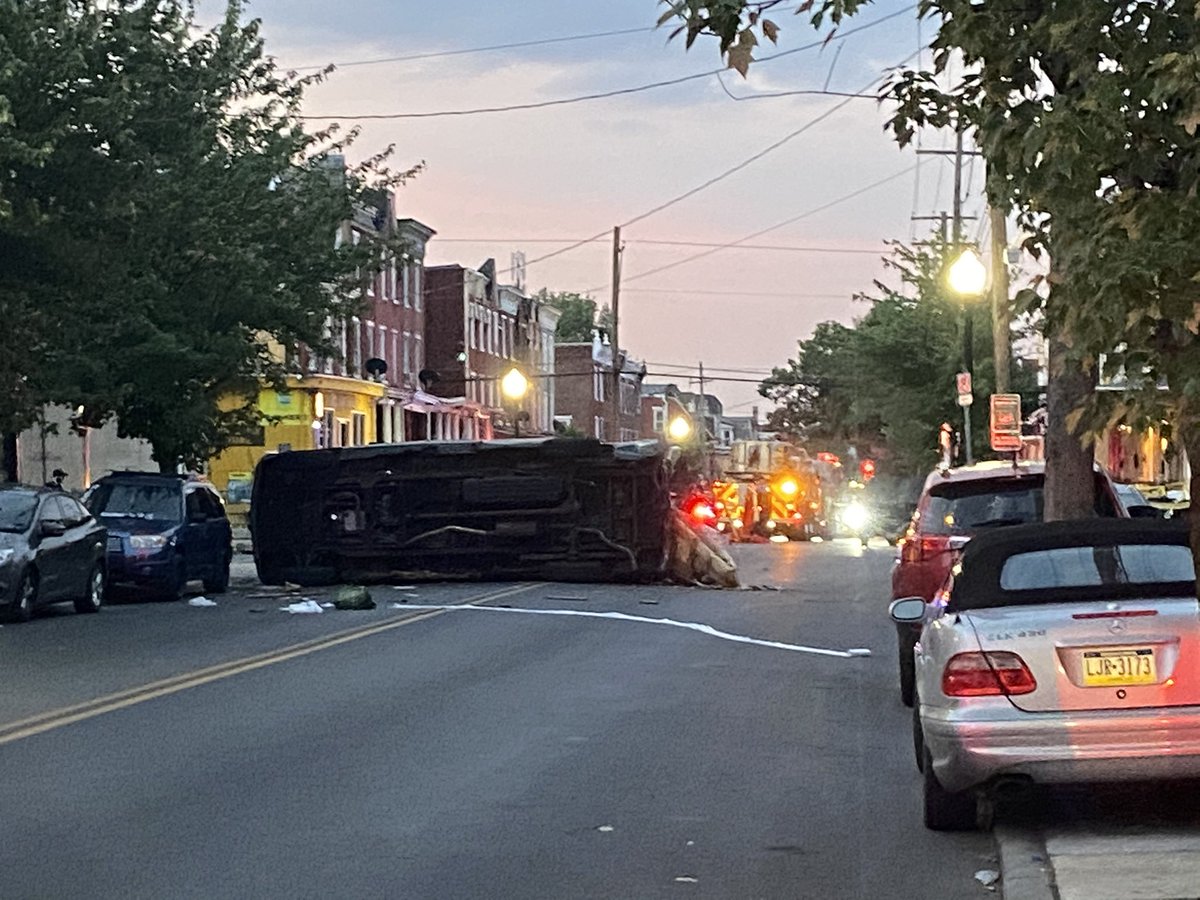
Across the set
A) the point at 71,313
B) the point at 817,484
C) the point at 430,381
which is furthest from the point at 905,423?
the point at 71,313

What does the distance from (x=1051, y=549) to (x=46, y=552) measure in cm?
1535

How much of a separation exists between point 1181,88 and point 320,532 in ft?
77.8

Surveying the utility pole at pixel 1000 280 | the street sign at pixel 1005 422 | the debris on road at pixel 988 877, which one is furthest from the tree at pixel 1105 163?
the utility pole at pixel 1000 280

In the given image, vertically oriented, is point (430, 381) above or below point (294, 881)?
above

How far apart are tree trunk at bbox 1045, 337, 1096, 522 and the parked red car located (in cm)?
31

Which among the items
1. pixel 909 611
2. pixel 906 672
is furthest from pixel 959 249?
pixel 909 611

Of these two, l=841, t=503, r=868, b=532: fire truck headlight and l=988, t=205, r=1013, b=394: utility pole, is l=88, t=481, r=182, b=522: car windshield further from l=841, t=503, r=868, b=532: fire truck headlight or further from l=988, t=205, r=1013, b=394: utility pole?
l=841, t=503, r=868, b=532: fire truck headlight

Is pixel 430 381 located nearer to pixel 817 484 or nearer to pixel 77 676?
pixel 817 484

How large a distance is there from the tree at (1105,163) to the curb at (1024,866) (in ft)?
6.04

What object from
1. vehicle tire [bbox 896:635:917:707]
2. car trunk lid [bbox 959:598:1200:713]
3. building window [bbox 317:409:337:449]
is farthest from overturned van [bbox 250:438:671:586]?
building window [bbox 317:409:337:449]

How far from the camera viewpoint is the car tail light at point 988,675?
29.7 ft

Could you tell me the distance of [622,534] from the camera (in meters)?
29.3

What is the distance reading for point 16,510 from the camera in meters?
22.8

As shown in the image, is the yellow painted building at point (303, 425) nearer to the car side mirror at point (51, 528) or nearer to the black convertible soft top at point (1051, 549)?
the car side mirror at point (51, 528)
